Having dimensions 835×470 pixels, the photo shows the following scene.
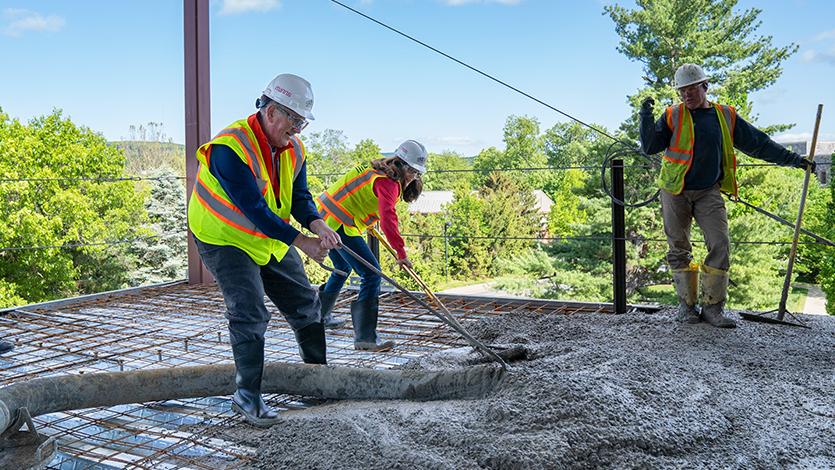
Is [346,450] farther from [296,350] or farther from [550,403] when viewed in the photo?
[296,350]

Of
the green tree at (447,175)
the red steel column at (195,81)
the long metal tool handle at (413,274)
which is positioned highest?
the green tree at (447,175)

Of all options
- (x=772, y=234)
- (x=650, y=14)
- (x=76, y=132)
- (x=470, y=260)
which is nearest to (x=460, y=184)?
(x=470, y=260)

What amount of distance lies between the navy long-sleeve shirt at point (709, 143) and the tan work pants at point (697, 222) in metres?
0.08

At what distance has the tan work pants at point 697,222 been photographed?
414cm

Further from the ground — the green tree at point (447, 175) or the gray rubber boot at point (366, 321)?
the green tree at point (447, 175)

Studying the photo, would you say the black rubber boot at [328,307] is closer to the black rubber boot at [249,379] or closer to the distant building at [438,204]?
the black rubber boot at [249,379]

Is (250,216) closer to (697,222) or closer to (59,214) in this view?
(697,222)

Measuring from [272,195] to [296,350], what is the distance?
54.8 inches

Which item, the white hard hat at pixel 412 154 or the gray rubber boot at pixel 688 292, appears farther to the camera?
the gray rubber boot at pixel 688 292

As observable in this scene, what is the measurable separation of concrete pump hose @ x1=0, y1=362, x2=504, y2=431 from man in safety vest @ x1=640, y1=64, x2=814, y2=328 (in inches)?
73.8

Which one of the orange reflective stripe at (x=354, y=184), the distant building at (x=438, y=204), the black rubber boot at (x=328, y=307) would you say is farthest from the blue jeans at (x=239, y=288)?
the distant building at (x=438, y=204)

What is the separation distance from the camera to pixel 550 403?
2559mm

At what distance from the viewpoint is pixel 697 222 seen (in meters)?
4.25

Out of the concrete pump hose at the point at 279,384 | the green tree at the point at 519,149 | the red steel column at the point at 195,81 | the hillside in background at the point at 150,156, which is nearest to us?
the concrete pump hose at the point at 279,384
